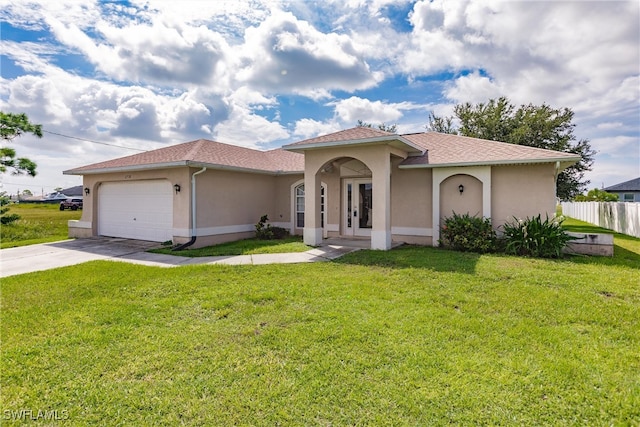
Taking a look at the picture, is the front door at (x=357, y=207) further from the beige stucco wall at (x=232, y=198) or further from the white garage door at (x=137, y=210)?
the white garage door at (x=137, y=210)

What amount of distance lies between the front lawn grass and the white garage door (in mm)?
5875

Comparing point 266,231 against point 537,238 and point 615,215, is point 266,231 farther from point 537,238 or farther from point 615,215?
point 615,215

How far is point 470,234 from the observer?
10297 millimetres

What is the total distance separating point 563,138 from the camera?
2498 cm

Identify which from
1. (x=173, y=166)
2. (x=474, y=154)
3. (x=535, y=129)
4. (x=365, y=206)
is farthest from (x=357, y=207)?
(x=535, y=129)

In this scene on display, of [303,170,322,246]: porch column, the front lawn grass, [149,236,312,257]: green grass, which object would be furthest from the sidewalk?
the front lawn grass

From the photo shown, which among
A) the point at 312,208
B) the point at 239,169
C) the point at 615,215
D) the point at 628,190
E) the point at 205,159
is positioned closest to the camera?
the point at 312,208

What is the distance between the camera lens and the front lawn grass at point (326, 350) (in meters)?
2.93

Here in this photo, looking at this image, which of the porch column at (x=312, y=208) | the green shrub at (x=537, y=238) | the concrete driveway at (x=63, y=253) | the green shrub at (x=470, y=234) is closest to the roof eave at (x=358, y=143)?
the porch column at (x=312, y=208)

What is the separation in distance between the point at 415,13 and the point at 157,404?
1283 cm

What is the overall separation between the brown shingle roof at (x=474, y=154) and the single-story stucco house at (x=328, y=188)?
0.03m

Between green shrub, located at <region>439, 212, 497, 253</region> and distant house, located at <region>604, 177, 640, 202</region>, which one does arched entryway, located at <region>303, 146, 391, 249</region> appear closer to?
green shrub, located at <region>439, 212, 497, 253</region>

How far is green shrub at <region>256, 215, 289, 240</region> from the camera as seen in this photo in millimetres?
13430

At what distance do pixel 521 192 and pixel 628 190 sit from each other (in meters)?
43.9
